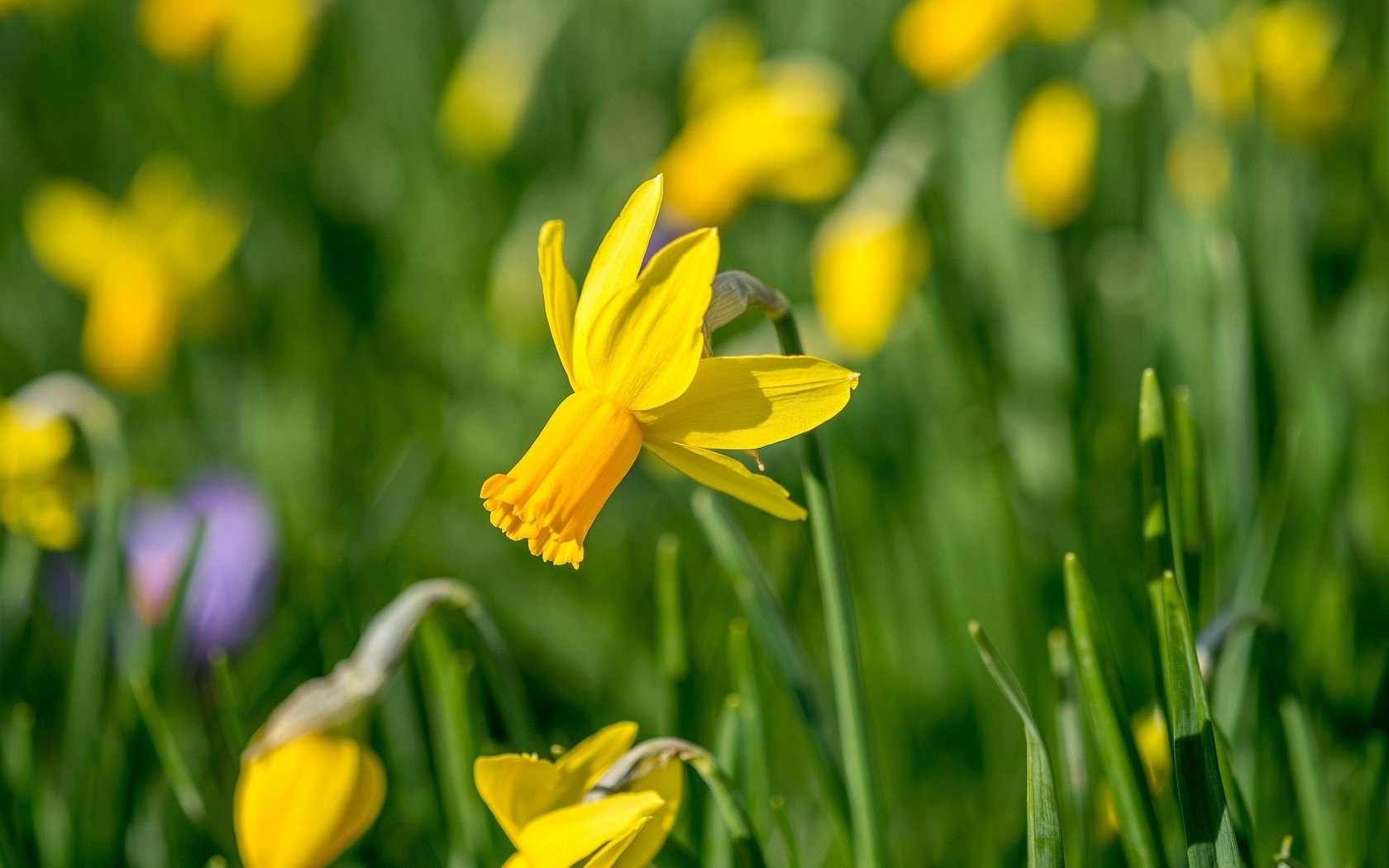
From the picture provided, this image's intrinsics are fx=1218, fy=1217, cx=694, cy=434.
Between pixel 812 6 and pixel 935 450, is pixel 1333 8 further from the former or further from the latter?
pixel 935 450

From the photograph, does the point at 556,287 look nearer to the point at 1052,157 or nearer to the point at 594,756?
the point at 594,756

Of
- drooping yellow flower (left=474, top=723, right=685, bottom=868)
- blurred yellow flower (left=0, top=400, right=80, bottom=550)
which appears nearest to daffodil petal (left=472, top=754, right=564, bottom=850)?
drooping yellow flower (left=474, top=723, right=685, bottom=868)

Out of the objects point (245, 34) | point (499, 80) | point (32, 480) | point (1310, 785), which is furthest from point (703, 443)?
point (245, 34)

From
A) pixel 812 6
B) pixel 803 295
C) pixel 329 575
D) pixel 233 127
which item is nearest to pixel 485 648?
pixel 329 575

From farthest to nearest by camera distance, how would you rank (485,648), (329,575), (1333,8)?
(1333,8) < (329,575) < (485,648)

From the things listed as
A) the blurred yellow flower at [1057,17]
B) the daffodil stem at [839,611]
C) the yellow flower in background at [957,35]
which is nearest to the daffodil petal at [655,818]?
the daffodil stem at [839,611]

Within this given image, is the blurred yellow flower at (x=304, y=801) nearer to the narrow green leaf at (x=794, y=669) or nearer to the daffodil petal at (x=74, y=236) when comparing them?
the narrow green leaf at (x=794, y=669)

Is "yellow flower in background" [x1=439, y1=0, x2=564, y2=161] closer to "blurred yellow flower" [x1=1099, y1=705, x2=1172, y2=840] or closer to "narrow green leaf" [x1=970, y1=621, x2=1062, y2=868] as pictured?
"blurred yellow flower" [x1=1099, y1=705, x2=1172, y2=840]
